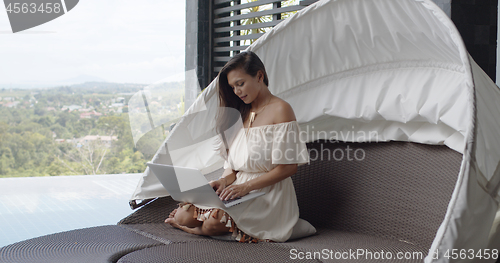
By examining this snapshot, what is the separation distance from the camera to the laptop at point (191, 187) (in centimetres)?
180

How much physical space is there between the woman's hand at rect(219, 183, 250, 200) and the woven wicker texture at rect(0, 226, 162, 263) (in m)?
0.36

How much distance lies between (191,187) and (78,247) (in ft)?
1.70

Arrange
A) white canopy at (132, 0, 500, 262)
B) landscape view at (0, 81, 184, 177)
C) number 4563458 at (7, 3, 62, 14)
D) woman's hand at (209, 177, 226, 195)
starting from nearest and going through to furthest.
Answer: white canopy at (132, 0, 500, 262)
woman's hand at (209, 177, 226, 195)
number 4563458 at (7, 3, 62, 14)
landscape view at (0, 81, 184, 177)

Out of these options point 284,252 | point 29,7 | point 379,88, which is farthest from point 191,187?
point 29,7

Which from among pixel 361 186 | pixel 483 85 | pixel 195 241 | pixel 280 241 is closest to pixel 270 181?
pixel 280 241

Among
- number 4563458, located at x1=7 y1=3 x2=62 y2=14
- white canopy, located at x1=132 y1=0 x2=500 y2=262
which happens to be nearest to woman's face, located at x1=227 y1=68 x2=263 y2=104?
white canopy, located at x1=132 y1=0 x2=500 y2=262

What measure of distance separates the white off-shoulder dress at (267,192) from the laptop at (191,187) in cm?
5

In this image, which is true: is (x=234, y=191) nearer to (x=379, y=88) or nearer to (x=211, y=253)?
(x=211, y=253)

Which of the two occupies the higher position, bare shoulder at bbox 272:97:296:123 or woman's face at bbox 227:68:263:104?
woman's face at bbox 227:68:263:104

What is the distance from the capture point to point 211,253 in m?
1.79

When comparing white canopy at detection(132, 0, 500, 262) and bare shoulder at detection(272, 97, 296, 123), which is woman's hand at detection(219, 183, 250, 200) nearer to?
bare shoulder at detection(272, 97, 296, 123)

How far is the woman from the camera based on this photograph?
2000 millimetres

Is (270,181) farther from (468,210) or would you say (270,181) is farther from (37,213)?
(37,213)

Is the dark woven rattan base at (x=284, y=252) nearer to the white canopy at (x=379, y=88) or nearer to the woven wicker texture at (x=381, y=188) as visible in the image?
the woven wicker texture at (x=381, y=188)
